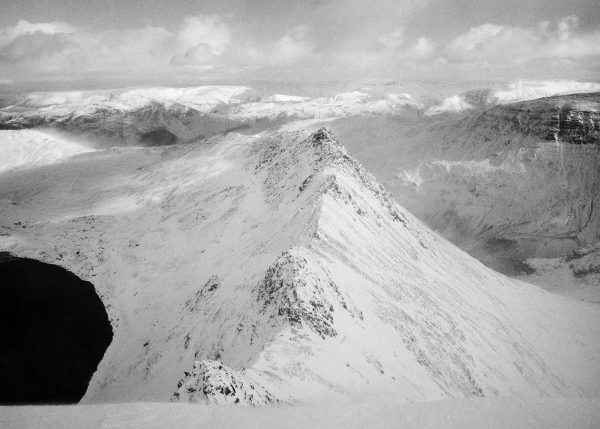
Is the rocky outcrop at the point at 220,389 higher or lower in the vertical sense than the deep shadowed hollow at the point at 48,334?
higher

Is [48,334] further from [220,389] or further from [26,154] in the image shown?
[26,154]

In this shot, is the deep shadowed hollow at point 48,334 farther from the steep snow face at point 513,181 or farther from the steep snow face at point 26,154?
the steep snow face at point 26,154

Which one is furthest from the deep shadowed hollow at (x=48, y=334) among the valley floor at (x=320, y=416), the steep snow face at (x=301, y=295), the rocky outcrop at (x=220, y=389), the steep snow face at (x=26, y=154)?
the steep snow face at (x=26, y=154)

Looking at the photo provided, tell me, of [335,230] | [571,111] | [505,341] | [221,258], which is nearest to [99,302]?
→ [221,258]

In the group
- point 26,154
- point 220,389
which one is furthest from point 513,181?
point 26,154

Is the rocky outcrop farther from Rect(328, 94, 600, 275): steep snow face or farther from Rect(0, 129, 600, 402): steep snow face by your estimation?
Rect(328, 94, 600, 275): steep snow face

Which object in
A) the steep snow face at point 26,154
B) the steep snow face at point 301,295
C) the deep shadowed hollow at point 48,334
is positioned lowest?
the deep shadowed hollow at point 48,334

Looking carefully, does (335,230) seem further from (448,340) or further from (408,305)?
(448,340)
